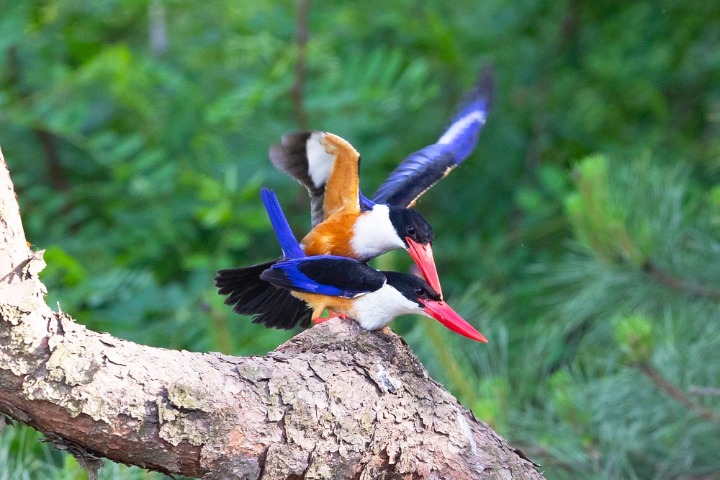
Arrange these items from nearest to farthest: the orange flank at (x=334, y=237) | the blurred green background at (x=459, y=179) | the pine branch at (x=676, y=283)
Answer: the orange flank at (x=334, y=237) < the blurred green background at (x=459, y=179) < the pine branch at (x=676, y=283)

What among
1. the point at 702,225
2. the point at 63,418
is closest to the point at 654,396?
the point at 702,225

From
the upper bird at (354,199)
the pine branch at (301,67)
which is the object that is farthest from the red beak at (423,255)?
the pine branch at (301,67)

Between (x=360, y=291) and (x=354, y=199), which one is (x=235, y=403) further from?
(x=354, y=199)

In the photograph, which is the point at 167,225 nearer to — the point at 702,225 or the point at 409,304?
the point at 702,225

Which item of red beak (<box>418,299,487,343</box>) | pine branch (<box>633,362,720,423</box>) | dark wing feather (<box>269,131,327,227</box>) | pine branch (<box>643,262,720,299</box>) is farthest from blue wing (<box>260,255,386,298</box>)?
pine branch (<box>643,262,720,299</box>)

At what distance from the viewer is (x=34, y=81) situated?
4629mm

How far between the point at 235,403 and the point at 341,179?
984 millimetres

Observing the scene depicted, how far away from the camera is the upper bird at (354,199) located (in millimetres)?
2281

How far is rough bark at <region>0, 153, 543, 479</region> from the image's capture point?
1.41 meters

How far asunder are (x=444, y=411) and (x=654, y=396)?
4.31 ft

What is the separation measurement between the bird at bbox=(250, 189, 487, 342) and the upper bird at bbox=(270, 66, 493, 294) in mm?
116

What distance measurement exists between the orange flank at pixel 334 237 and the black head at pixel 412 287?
0.32 meters

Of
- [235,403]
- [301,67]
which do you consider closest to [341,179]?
[235,403]

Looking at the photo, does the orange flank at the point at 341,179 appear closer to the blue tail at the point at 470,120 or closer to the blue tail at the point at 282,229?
the blue tail at the point at 282,229
